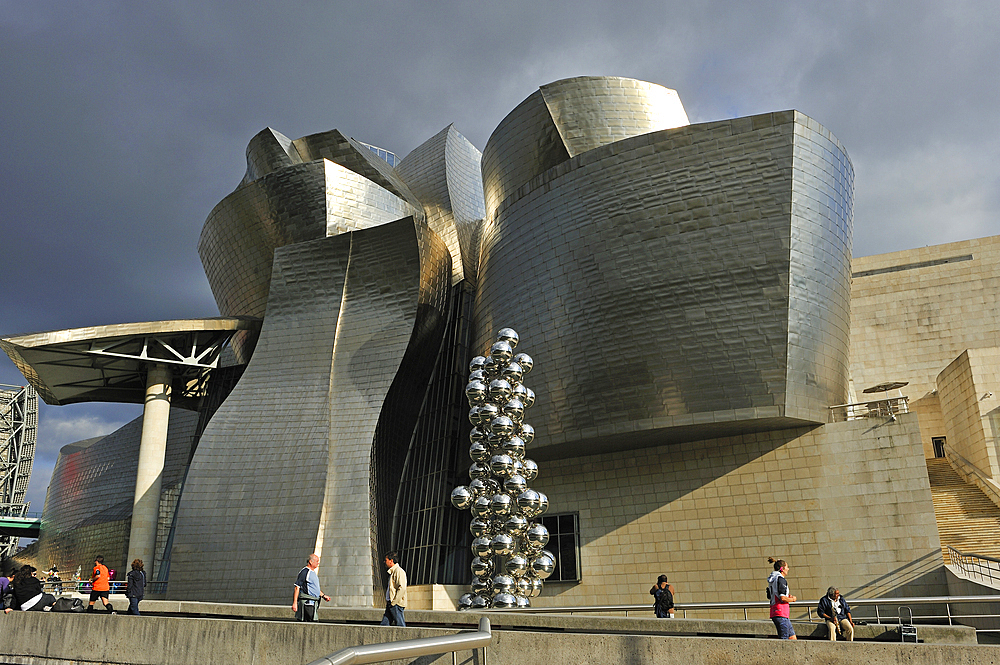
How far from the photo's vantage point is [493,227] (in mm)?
24203

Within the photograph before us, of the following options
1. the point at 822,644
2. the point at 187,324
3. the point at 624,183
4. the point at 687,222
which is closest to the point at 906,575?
the point at 687,222

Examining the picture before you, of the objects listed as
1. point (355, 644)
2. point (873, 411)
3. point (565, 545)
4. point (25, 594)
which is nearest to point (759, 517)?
point (873, 411)

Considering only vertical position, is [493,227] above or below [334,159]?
below

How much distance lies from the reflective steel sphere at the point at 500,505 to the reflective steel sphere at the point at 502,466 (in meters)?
0.42

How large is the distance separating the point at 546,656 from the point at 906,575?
14220 mm

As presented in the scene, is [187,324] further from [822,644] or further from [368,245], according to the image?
[822,644]

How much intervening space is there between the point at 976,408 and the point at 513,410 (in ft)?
54.5

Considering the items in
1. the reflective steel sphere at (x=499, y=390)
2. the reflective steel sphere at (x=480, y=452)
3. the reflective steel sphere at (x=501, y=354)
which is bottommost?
the reflective steel sphere at (x=480, y=452)

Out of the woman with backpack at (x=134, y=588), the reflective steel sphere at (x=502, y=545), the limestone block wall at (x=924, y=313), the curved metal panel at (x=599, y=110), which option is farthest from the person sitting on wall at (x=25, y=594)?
the limestone block wall at (x=924, y=313)

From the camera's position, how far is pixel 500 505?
1269 cm

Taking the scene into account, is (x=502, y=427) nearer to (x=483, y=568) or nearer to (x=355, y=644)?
(x=483, y=568)

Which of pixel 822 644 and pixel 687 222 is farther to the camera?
pixel 687 222

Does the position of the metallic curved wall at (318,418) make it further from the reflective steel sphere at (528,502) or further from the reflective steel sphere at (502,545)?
the reflective steel sphere at (528,502)

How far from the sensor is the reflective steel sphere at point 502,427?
13242mm
